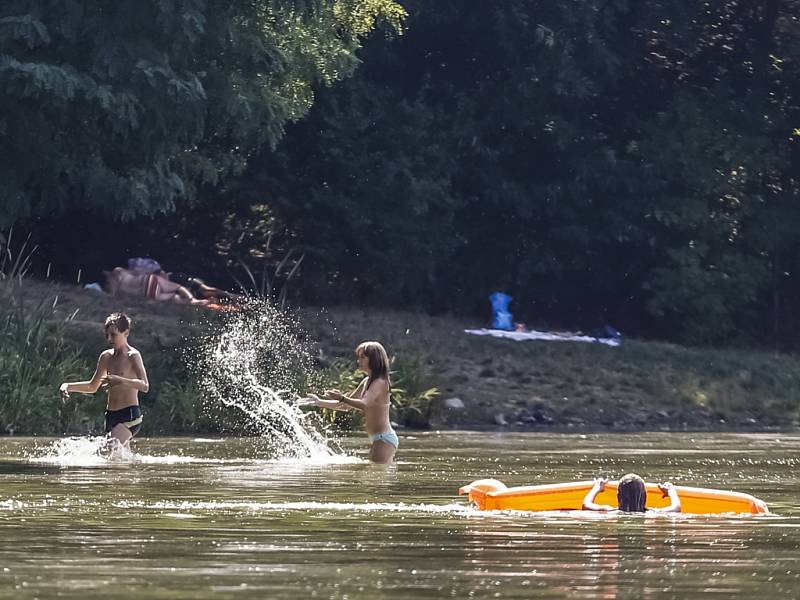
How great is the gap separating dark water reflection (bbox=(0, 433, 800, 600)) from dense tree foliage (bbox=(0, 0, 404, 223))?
10.3m

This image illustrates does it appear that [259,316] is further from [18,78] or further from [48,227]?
[48,227]

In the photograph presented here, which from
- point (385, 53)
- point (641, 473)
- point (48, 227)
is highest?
point (385, 53)

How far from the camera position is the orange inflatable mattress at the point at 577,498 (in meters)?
14.3

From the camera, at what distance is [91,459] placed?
20.0 m

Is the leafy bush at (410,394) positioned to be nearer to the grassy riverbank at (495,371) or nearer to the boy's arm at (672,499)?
the grassy riverbank at (495,371)

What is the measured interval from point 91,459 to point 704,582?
35.5 ft

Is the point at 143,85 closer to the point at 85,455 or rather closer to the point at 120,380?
the point at 85,455

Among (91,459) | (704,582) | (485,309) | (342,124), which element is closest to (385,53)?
(342,124)

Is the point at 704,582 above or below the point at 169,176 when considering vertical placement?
below

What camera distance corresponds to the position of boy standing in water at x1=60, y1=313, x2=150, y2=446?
19.9 meters

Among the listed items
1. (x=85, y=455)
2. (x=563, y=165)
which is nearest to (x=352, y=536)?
(x=85, y=455)

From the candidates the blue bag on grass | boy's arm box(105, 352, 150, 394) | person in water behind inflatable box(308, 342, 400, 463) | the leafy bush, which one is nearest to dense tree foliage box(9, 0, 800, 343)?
the blue bag on grass

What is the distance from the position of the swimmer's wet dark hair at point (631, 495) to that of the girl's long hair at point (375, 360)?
530 centimetres

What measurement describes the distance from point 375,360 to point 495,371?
52.8ft
